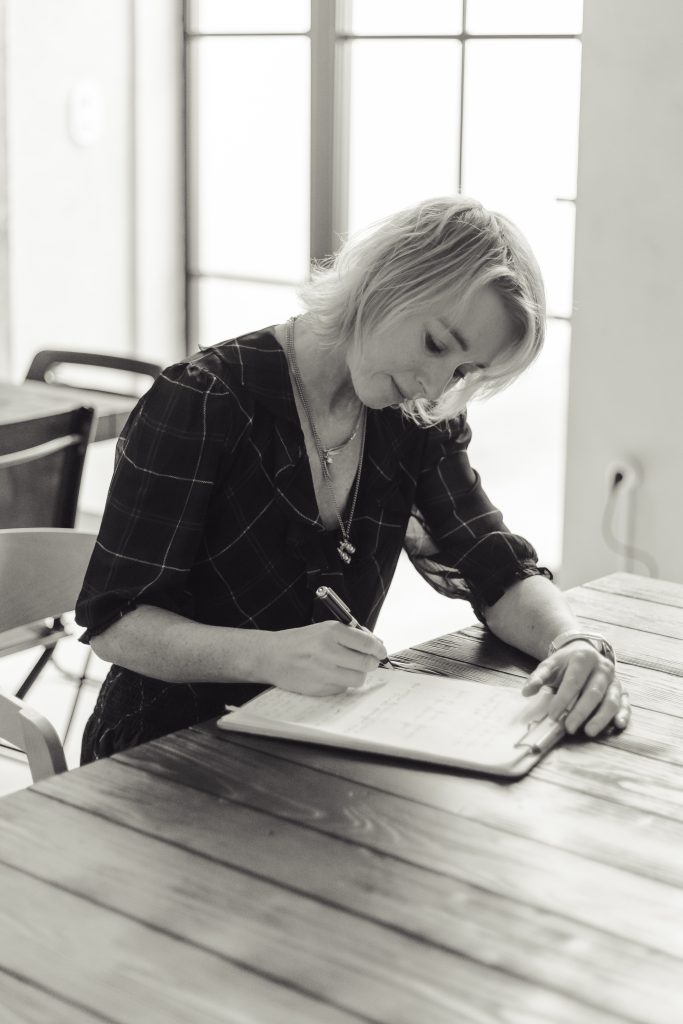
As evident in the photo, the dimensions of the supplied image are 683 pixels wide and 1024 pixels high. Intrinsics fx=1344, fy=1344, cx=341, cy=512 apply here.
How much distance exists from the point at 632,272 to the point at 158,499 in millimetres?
2113

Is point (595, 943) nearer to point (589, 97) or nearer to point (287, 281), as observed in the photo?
point (589, 97)

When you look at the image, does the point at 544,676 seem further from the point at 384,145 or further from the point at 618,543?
the point at 384,145

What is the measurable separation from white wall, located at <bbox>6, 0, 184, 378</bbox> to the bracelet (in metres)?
3.23

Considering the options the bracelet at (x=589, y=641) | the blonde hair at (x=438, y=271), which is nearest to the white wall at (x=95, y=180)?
the blonde hair at (x=438, y=271)

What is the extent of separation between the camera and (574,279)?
11.6ft

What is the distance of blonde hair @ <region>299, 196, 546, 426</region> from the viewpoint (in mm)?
1618

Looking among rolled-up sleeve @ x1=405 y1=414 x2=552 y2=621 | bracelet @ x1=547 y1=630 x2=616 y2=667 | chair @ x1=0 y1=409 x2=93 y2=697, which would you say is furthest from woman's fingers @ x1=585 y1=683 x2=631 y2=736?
chair @ x1=0 y1=409 x2=93 y2=697

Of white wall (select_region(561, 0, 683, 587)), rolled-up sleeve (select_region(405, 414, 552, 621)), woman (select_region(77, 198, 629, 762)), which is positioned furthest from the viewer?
white wall (select_region(561, 0, 683, 587))

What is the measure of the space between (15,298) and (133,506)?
306 centimetres

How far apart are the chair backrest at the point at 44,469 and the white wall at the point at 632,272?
140 cm

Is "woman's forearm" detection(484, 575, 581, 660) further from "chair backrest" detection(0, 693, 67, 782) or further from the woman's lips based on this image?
"chair backrest" detection(0, 693, 67, 782)

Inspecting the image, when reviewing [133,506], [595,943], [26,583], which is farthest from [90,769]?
[26,583]

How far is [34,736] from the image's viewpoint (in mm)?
1533

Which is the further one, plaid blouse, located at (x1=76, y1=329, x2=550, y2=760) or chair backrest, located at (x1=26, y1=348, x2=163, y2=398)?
chair backrest, located at (x1=26, y1=348, x2=163, y2=398)
